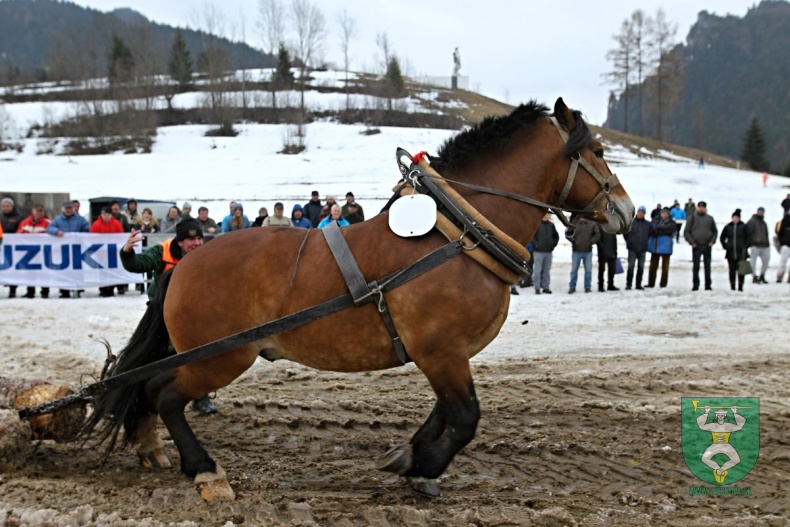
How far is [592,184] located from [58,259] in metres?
11.1

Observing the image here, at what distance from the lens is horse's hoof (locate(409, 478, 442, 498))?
3.95 m

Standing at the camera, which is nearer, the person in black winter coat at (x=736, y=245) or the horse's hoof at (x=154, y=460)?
the horse's hoof at (x=154, y=460)

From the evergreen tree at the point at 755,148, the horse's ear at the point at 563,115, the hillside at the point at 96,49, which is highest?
the hillside at the point at 96,49

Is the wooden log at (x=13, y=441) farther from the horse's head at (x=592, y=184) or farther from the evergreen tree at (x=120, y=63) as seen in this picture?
the evergreen tree at (x=120, y=63)

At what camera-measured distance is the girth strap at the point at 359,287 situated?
3715 millimetres

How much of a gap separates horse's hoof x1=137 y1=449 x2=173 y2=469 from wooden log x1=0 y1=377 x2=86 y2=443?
49 cm

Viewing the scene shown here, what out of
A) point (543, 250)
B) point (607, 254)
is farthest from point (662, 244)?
point (543, 250)

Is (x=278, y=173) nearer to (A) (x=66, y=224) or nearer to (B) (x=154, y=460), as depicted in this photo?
(A) (x=66, y=224)

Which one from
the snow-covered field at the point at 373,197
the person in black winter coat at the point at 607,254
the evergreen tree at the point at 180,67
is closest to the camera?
the snow-covered field at the point at 373,197

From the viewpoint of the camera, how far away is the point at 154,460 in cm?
454

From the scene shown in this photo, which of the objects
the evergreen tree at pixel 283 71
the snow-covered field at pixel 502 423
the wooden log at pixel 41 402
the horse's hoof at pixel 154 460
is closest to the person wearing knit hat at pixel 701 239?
the snow-covered field at pixel 502 423

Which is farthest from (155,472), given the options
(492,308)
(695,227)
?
(695,227)

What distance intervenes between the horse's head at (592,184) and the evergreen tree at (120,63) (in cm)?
6954

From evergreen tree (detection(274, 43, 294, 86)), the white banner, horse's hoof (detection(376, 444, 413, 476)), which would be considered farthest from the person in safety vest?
evergreen tree (detection(274, 43, 294, 86))
